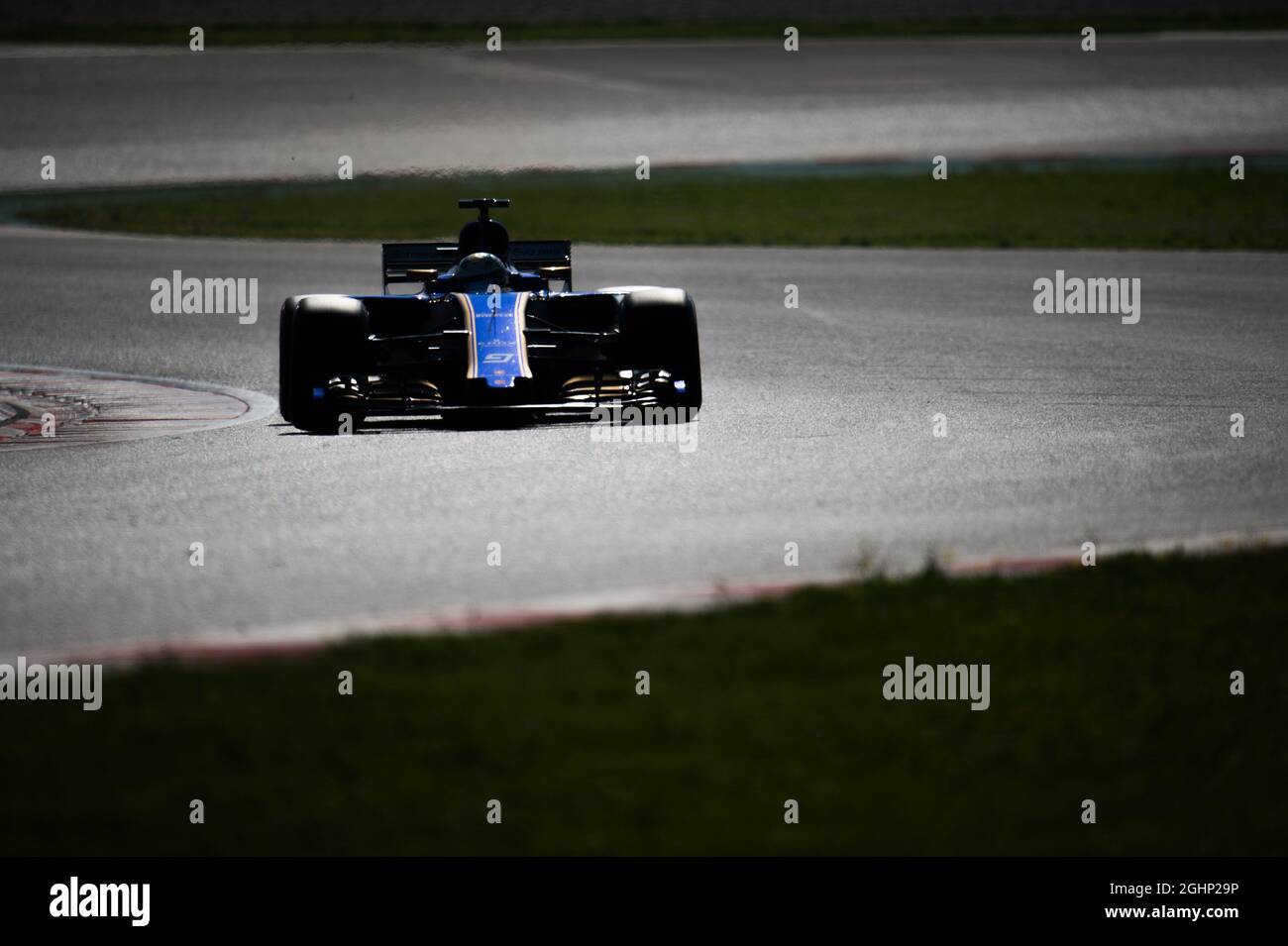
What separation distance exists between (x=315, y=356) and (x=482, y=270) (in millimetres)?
1211

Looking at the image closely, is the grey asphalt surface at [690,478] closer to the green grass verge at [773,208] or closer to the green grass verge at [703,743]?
the green grass verge at [703,743]

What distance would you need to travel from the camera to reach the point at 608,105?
1310 inches

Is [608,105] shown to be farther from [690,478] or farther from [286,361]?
[690,478]

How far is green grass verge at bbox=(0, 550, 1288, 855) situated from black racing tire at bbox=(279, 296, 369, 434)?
4.19m

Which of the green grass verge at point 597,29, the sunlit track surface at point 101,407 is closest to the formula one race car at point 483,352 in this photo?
the sunlit track surface at point 101,407

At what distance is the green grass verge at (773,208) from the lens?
2233cm

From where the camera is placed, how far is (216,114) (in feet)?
105

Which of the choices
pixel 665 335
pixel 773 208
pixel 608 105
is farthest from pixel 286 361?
pixel 608 105

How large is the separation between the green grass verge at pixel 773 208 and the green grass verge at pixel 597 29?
10445 millimetres

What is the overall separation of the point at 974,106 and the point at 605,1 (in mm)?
13617

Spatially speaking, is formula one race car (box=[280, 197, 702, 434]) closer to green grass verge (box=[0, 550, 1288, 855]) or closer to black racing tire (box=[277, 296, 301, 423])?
black racing tire (box=[277, 296, 301, 423])
